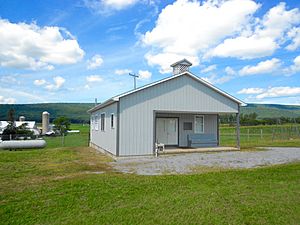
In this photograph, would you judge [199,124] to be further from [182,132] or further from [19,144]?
[19,144]

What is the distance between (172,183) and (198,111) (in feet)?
29.2

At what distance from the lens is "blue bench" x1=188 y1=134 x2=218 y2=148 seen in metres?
17.3

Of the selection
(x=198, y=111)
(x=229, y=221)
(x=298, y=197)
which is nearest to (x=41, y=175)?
(x=229, y=221)

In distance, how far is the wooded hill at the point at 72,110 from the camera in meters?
97.9

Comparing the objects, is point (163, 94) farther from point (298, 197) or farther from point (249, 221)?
point (249, 221)

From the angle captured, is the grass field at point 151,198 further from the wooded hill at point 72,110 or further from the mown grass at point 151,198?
the wooded hill at point 72,110

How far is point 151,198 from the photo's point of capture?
598 centimetres

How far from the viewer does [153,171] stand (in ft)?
31.1

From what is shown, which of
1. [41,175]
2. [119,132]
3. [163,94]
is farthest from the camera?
[163,94]

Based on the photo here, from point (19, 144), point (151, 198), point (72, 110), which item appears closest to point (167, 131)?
point (19, 144)

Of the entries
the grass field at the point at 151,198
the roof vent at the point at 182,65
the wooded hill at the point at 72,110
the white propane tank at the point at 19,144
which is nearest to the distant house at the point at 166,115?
the roof vent at the point at 182,65

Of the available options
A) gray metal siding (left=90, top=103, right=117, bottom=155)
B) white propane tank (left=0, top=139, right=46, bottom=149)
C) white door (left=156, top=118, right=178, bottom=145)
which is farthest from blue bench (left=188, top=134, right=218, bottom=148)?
white propane tank (left=0, top=139, right=46, bottom=149)

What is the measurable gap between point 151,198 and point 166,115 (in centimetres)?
1177

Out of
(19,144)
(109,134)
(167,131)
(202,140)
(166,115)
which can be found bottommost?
(19,144)
